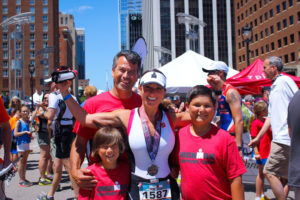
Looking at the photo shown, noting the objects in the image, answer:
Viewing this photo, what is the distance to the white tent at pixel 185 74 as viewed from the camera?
10.2 metres

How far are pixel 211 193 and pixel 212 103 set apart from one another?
0.75 meters

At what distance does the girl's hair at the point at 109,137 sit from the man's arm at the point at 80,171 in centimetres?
24

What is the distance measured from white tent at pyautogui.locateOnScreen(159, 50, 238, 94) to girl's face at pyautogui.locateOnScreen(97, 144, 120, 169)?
25.5 feet

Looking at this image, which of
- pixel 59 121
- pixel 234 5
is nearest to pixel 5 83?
pixel 234 5

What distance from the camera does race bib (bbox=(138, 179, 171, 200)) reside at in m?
2.32

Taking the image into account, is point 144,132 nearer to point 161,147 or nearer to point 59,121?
point 161,147

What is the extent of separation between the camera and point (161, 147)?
2.35m

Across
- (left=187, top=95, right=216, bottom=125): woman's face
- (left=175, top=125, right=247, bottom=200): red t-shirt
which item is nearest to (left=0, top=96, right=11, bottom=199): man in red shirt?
(left=175, top=125, right=247, bottom=200): red t-shirt

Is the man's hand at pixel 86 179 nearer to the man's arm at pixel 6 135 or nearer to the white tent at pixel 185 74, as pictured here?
the man's arm at pixel 6 135

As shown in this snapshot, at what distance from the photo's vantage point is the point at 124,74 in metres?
2.75

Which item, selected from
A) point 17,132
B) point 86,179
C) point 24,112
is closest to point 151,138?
point 86,179

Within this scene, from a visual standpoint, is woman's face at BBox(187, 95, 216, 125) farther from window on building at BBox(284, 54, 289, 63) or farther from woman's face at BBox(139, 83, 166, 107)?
window on building at BBox(284, 54, 289, 63)

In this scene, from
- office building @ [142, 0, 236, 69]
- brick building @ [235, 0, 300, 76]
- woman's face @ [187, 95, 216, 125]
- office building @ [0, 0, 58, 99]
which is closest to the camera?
woman's face @ [187, 95, 216, 125]

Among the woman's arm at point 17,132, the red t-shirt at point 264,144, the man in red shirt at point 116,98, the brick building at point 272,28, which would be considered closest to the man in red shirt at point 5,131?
the man in red shirt at point 116,98
